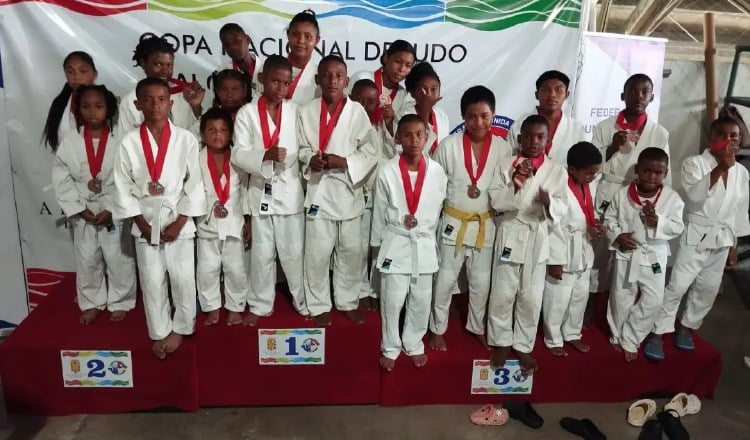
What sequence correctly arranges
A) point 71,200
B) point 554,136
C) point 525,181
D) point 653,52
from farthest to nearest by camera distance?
point 653,52 < point 554,136 < point 71,200 < point 525,181

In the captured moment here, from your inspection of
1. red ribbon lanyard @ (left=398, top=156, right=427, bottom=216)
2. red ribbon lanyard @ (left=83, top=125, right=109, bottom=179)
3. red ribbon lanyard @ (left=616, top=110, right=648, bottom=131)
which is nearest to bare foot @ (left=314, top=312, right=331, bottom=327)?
red ribbon lanyard @ (left=398, top=156, right=427, bottom=216)

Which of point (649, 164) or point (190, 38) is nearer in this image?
point (649, 164)

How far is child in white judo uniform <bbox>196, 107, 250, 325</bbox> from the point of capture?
2809 mm

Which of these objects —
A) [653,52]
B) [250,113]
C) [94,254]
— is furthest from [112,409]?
[653,52]

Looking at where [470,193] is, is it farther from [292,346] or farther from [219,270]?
[219,270]

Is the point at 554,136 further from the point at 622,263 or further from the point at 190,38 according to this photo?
the point at 190,38

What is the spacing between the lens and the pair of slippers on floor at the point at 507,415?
294 cm

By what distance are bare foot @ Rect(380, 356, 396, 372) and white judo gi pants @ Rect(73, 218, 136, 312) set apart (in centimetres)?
143

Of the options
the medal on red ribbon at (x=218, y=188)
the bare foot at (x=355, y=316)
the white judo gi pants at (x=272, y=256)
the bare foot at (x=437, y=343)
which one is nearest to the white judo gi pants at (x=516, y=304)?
the bare foot at (x=437, y=343)

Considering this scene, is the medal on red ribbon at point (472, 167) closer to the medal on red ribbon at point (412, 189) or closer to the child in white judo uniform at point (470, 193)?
the child in white judo uniform at point (470, 193)

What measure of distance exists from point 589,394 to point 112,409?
259cm

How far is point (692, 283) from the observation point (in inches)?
132

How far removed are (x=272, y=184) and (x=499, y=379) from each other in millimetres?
1615

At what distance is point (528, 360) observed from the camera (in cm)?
301
